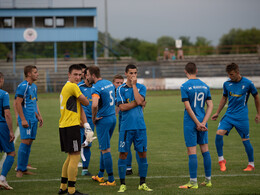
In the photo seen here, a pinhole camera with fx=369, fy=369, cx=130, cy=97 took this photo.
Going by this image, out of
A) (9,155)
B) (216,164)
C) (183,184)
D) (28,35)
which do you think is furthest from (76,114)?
(28,35)

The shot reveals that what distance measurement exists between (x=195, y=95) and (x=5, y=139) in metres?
3.82

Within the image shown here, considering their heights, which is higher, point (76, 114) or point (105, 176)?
point (76, 114)

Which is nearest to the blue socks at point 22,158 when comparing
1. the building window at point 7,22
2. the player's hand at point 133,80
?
the player's hand at point 133,80

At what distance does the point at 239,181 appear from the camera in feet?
23.5

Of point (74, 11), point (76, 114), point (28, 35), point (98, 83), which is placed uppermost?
point (74, 11)

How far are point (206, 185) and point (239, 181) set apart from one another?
796 mm

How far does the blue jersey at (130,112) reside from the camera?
22.0 feet

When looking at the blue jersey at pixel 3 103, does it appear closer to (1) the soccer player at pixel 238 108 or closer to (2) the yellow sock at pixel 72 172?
(2) the yellow sock at pixel 72 172

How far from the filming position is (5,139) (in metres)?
7.35

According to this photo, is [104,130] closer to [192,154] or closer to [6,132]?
[192,154]

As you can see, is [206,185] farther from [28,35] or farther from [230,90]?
[28,35]

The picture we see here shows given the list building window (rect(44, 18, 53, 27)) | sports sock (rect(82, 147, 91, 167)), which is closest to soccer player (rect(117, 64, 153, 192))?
sports sock (rect(82, 147, 91, 167))

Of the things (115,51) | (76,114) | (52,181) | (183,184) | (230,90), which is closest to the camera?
(76,114)

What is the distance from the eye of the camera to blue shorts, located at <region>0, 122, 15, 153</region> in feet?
24.1
